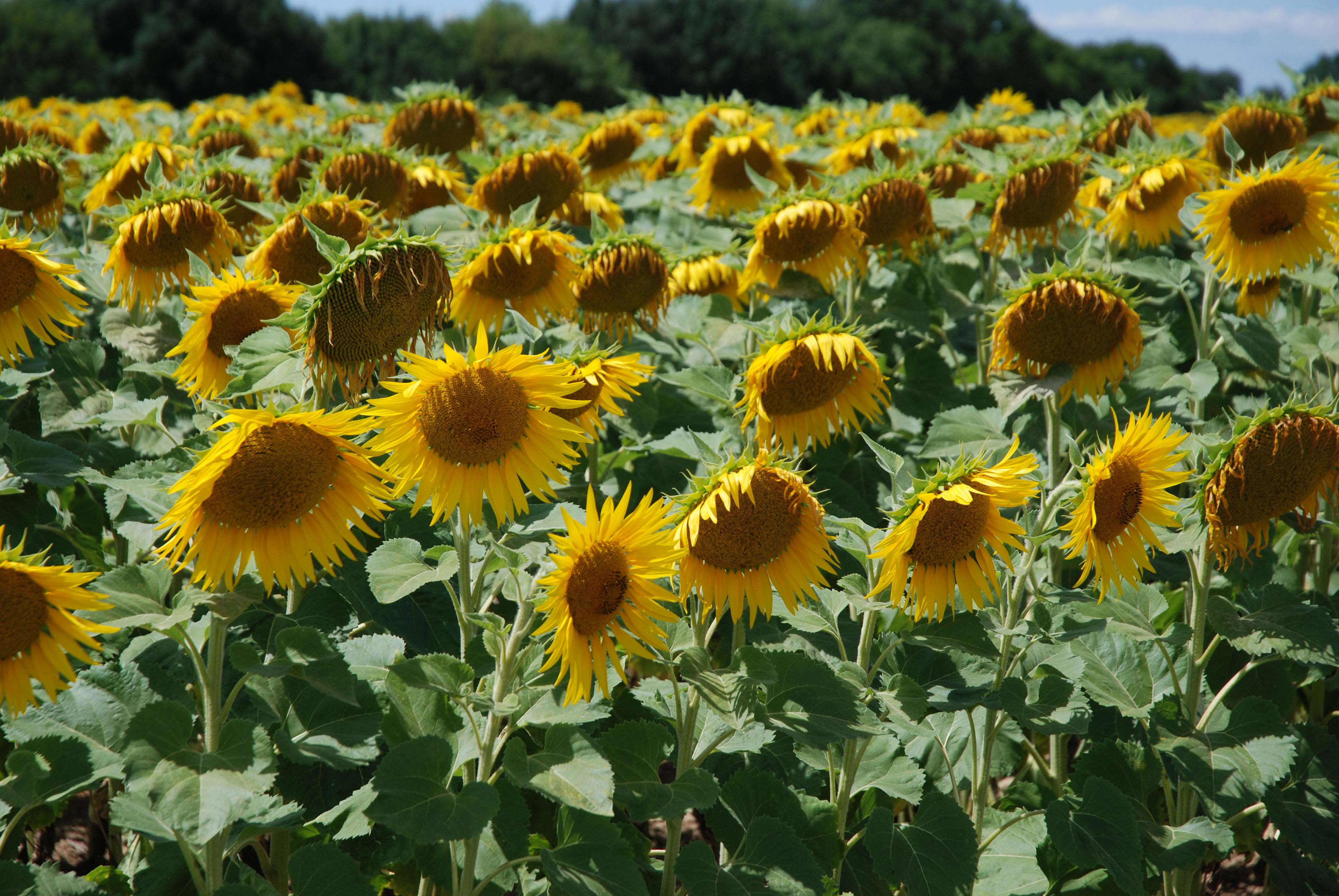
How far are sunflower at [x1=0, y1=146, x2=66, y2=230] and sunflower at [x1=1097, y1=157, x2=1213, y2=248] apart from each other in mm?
3527

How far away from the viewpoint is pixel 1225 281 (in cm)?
323

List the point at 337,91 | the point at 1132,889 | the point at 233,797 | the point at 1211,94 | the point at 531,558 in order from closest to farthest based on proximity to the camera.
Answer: the point at 233,797 → the point at 531,558 → the point at 1132,889 → the point at 337,91 → the point at 1211,94

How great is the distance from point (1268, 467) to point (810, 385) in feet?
3.40

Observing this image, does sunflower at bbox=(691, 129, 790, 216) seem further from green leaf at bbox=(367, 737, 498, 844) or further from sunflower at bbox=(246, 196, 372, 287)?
green leaf at bbox=(367, 737, 498, 844)

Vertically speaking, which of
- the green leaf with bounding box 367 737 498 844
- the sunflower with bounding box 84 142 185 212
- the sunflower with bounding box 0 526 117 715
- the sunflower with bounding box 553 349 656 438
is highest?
the sunflower with bounding box 84 142 185 212

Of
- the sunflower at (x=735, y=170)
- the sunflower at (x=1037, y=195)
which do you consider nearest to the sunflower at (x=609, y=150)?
the sunflower at (x=735, y=170)

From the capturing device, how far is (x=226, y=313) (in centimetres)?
240

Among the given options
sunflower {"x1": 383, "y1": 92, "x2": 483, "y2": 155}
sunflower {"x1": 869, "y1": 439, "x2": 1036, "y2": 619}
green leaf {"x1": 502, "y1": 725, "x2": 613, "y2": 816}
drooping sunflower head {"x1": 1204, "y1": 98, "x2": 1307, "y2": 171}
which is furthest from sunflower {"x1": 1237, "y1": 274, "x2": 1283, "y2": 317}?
sunflower {"x1": 383, "y1": 92, "x2": 483, "y2": 155}

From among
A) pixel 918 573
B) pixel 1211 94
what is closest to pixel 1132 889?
pixel 918 573

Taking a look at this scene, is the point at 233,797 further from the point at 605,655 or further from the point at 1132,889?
the point at 1132,889

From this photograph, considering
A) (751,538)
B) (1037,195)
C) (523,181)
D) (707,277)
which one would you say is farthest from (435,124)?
(751,538)

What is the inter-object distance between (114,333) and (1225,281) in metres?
3.39

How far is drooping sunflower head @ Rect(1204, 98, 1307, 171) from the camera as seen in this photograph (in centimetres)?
414

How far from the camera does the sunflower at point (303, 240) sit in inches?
102
